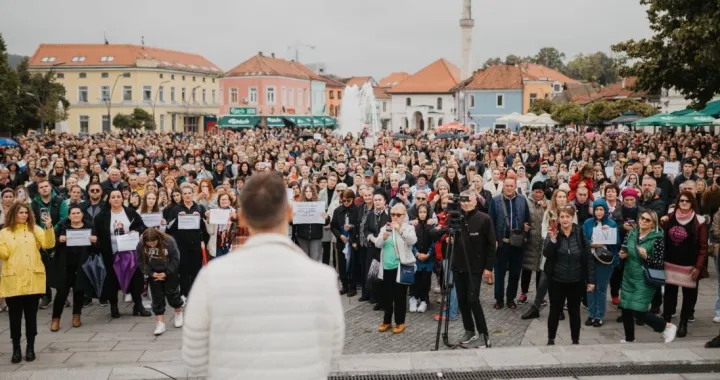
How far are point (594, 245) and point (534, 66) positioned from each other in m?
88.9

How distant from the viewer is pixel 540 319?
8.88 metres

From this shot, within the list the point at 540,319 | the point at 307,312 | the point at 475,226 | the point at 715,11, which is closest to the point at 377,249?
the point at 475,226

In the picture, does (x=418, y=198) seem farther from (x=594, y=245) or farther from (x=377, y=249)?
(x=594, y=245)

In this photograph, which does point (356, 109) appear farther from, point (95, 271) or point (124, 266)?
point (95, 271)

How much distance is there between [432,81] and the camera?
97.0m

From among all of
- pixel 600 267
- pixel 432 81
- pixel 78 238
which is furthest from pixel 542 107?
pixel 78 238

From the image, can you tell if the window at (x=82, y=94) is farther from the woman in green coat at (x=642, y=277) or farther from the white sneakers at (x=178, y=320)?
the woman in green coat at (x=642, y=277)

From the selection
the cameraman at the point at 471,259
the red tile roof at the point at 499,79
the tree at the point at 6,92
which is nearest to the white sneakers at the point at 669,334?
the cameraman at the point at 471,259

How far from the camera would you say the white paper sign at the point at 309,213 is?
33.3 feet

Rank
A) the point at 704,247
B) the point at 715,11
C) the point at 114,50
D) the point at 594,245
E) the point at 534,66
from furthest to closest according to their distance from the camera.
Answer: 1. the point at 534,66
2. the point at 114,50
3. the point at 715,11
4. the point at 594,245
5. the point at 704,247

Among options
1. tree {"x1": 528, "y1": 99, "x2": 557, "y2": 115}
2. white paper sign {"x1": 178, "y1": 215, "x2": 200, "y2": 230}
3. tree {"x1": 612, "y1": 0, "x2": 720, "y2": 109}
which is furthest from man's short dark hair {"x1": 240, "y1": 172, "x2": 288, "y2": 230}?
tree {"x1": 528, "y1": 99, "x2": 557, "y2": 115}

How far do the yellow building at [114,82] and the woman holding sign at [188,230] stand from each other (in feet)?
231

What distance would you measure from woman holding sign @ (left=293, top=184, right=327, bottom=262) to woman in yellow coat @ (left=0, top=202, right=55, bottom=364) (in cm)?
390

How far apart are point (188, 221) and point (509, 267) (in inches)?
184
